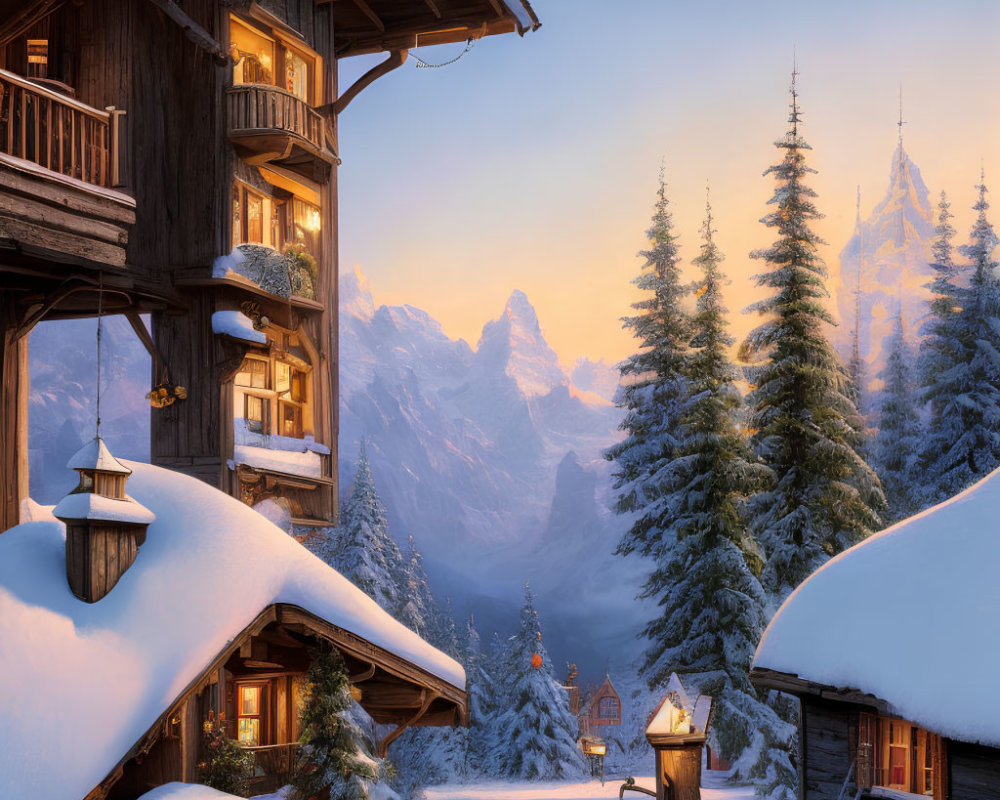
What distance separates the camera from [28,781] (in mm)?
8398

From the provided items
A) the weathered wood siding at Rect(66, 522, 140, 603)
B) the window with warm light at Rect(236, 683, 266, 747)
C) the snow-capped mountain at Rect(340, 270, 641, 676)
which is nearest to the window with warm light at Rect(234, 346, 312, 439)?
the window with warm light at Rect(236, 683, 266, 747)

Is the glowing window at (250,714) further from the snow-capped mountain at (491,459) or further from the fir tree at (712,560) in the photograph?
the snow-capped mountain at (491,459)

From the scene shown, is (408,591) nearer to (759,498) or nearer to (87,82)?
(759,498)

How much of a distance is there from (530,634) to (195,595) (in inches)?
1149

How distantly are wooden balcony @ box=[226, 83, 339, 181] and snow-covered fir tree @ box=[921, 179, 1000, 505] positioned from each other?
19824 mm

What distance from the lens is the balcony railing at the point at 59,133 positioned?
12211 millimetres

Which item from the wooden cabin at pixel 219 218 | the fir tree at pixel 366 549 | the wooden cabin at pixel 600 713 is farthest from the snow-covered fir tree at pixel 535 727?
the wooden cabin at pixel 219 218

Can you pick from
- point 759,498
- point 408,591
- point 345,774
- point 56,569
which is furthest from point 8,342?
point 408,591

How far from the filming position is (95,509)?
9852 millimetres

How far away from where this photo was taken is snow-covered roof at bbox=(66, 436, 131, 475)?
10148 millimetres

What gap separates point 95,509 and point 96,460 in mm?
551

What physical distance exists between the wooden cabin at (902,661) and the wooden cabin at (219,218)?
8796 mm

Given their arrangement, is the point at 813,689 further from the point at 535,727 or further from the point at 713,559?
the point at 535,727

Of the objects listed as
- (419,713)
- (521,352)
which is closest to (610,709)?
(419,713)
